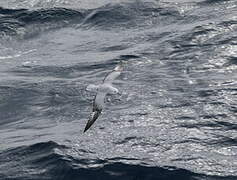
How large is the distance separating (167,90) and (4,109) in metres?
3.09

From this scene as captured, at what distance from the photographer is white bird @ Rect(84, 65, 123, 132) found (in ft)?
35.4

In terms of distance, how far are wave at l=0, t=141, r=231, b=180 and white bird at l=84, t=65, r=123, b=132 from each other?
94 cm

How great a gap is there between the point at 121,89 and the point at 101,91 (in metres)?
0.88

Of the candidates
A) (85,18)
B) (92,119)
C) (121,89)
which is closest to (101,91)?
(121,89)

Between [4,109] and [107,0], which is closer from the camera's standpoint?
[4,109]

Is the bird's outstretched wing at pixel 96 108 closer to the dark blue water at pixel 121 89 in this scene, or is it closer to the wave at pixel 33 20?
the dark blue water at pixel 121 89

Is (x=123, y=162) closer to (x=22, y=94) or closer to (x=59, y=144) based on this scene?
(x=59, y=144)

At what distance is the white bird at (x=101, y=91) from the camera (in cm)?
1079

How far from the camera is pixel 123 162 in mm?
9211

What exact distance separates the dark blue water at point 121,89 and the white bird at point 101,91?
0.15 meters

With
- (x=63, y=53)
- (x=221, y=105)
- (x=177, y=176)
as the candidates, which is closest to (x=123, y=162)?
(x=177, y=176)

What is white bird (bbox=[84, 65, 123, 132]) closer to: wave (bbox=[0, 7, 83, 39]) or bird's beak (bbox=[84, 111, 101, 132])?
bird's beak (bbox=[84, 111, 101, 132])

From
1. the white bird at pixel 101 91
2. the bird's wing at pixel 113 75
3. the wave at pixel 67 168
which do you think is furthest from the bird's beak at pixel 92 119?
the bird's wing at pixel 113 75

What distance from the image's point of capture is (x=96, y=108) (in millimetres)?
11055
